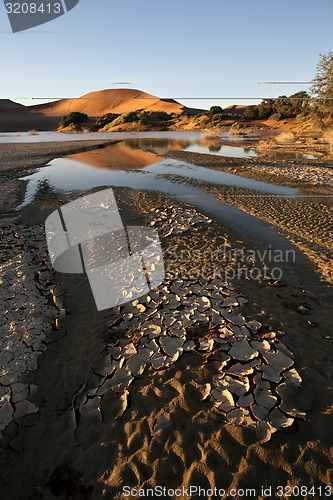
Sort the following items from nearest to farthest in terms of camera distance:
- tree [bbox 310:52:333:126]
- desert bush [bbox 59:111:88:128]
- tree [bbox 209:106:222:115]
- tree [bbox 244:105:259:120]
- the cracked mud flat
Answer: the cracked mud flat, tree [bbox 310:52:333:126], tree [bbox 244:105:259:120], tree [bbox 209:106:222:115], desert bush [bbox 59:111:88:128]

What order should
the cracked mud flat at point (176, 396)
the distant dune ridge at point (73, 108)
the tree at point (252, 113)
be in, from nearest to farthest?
the cracked mud flat at point (176, 396) < the tree at point (252, 113) < the distant dune ridge at point (73, 108)

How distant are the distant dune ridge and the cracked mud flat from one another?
330ft

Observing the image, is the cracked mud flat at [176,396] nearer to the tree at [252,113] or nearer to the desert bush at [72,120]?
the tree at [252,113]

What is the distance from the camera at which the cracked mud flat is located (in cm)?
273

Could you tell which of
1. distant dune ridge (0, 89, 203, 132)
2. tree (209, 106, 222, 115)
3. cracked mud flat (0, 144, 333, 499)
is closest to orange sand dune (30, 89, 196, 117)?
distant dune ridge (0, 89, 203, 132)

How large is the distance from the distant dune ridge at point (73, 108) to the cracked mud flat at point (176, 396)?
10071cm

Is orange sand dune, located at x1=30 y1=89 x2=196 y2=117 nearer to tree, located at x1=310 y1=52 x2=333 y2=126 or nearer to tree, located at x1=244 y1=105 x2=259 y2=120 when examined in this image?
tree, located at x1=244 y1=105 x2=259 y2=120

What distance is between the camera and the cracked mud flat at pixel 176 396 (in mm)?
2727

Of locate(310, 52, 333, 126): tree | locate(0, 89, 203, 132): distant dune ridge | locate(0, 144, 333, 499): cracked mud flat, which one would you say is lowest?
locate(0, 144, 333, 499): cracked mud flat

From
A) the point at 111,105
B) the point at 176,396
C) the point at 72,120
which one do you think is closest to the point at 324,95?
the point at 176,396

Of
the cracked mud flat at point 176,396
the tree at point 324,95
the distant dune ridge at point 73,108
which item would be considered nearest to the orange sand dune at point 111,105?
the distant dune ridge at point 73,108

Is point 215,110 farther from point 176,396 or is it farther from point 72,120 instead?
point 176,396

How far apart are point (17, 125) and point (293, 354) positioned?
120890 millimetres

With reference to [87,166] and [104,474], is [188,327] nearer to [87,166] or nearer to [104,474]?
[104,474]
